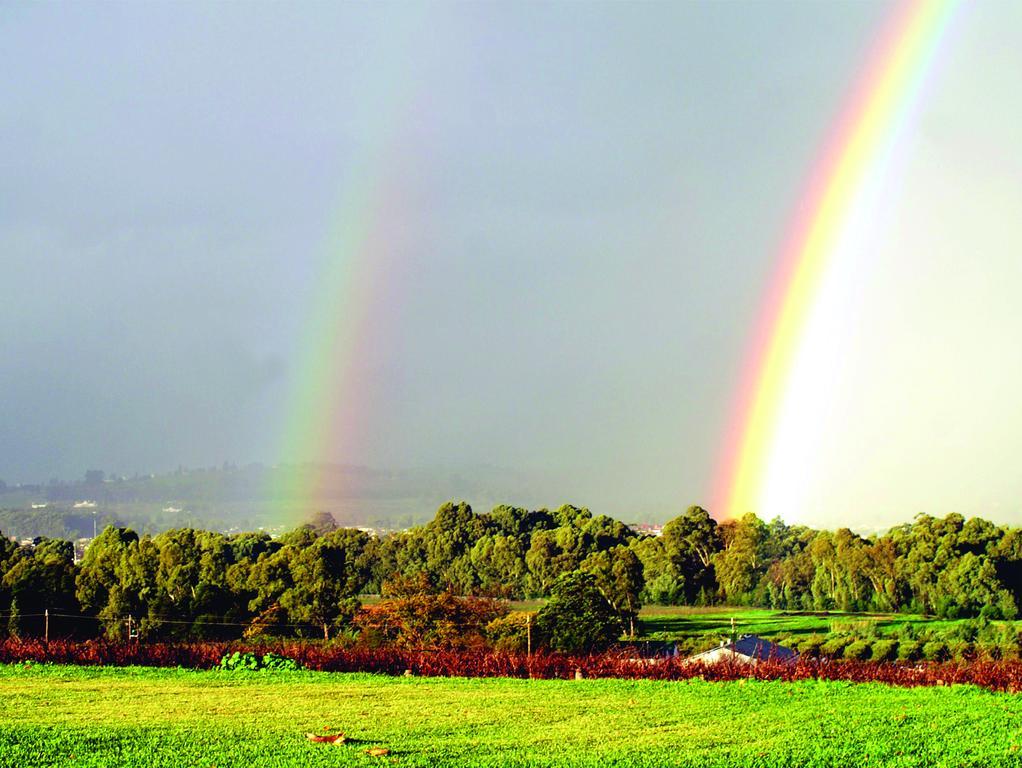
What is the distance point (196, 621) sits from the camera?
3900cm

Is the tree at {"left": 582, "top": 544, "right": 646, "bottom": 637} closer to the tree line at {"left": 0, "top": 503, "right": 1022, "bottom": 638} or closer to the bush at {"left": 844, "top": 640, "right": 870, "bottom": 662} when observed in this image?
the tree line at {"left": 0, "top": 503, "right": 1022, "bottom": 638}

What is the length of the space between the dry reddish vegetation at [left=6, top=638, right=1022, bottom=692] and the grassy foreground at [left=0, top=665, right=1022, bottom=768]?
1.18 meters

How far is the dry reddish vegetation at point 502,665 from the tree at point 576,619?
22.6 ft

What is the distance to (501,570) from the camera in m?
66.4

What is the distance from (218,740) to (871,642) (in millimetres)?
34486

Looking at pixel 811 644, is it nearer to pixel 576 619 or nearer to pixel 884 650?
pixel 884 650

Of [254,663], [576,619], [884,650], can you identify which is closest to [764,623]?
[884,650]

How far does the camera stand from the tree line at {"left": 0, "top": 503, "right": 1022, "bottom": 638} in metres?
39.5

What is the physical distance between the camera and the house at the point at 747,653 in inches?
813

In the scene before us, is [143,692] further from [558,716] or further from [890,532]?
[890,532]

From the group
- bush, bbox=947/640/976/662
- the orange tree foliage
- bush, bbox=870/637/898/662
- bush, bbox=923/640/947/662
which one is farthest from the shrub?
bush, bbox=947/640/976/662

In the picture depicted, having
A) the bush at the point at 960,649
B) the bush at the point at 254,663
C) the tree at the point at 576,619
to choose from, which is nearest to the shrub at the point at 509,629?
the tree at the point at 576,619

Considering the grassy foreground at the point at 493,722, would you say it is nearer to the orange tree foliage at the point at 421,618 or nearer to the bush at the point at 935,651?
the orange tree foliage at the point at 421,618

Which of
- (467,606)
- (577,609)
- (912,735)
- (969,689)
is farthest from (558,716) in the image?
(467,606)
